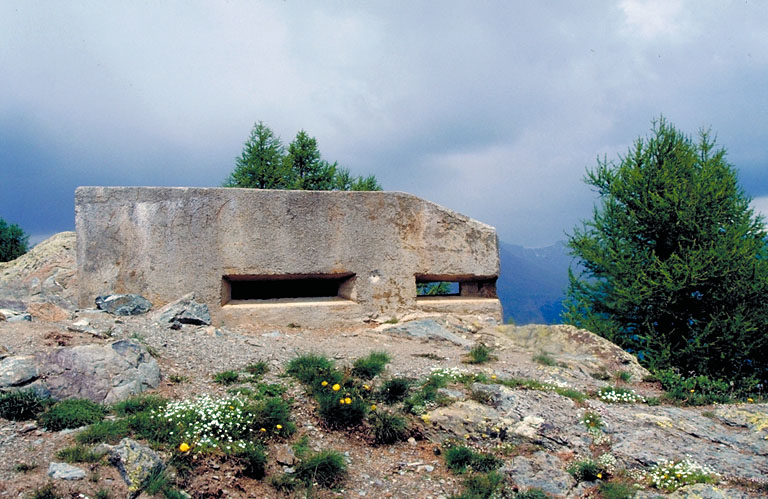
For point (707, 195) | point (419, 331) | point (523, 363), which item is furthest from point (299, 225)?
point (707, 195)

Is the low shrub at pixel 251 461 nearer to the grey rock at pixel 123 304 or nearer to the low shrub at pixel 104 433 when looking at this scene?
the low shrub at pixel 104 433

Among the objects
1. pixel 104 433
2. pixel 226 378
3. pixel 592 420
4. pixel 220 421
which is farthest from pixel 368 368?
pixel 104 433

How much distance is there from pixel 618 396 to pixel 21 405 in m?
5.05

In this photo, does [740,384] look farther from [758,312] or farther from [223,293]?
[223,293]

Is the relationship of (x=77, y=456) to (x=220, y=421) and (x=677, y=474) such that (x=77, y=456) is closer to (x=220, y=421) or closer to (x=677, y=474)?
(x=220, y=421)

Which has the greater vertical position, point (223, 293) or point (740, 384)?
point (223, 293)

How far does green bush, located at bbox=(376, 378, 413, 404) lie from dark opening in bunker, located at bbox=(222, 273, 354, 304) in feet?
9.46

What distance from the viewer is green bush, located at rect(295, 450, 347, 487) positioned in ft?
12.9

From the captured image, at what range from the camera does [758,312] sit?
9352 millimetres

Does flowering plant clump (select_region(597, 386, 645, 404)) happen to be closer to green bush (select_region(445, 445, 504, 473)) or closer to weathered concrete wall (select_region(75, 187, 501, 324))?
green bush (select_region(445, 445, 504, 473))

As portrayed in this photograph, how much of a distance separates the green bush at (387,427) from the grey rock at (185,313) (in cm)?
301

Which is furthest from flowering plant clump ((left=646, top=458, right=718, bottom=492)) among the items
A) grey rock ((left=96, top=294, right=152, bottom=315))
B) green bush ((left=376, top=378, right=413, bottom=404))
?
grey rock ((left=96, top=294, right=152, bottom=315))

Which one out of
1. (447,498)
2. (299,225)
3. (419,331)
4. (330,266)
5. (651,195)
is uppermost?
(651,195)

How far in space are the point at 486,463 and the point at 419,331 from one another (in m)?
3.12
